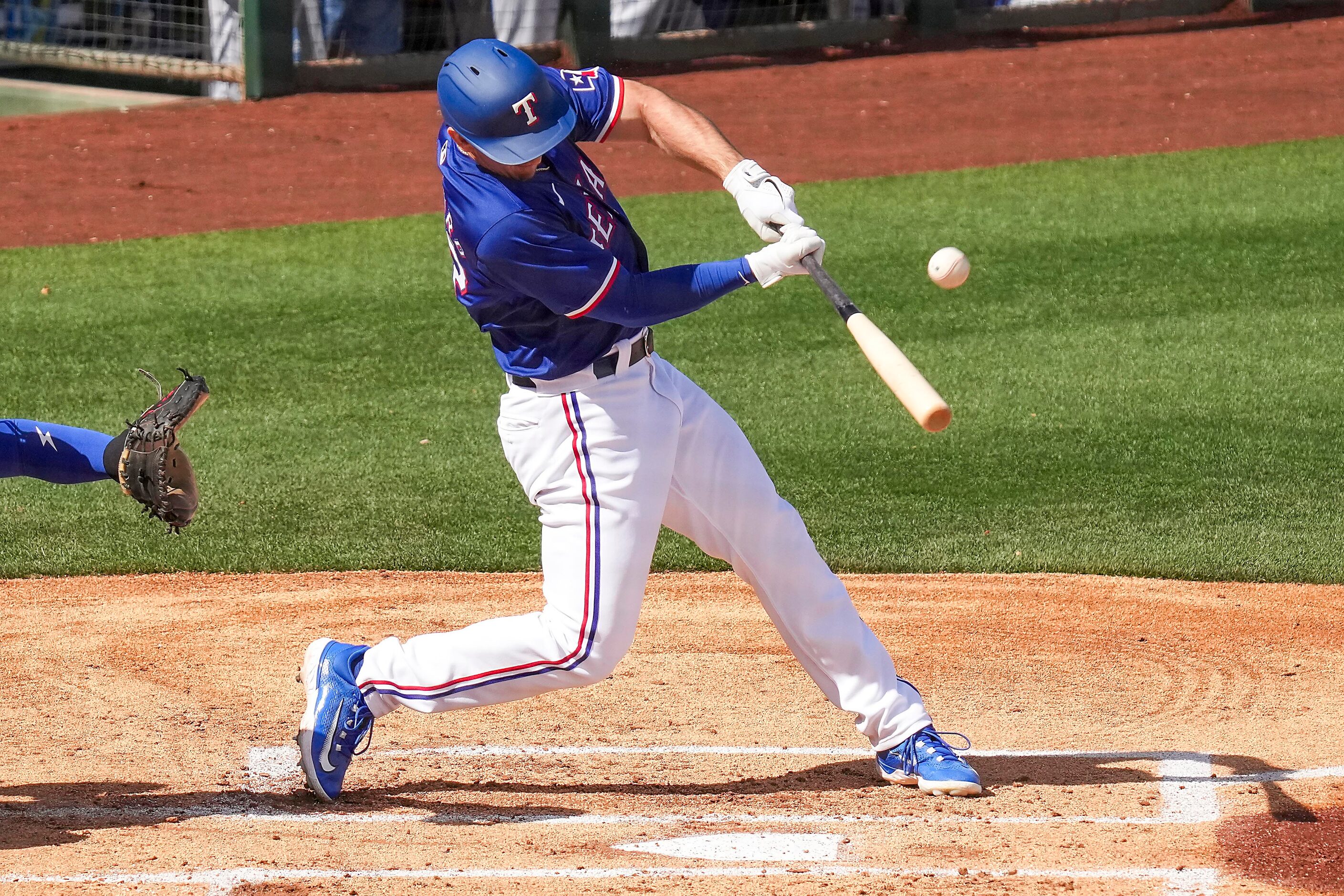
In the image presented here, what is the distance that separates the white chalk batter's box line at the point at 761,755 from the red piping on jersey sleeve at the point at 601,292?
1.16m

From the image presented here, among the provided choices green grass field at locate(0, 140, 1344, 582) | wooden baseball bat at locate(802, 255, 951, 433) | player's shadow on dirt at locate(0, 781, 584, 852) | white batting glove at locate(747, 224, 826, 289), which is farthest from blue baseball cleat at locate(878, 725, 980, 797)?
green grass field at locate(0, 140, 1344, 582)

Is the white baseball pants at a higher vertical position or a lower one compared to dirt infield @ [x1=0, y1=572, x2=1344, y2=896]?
higher

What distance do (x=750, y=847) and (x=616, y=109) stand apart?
1670 millimetres

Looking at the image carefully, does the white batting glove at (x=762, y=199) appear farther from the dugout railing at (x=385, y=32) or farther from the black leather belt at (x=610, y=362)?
the dugout railing at (x=385, y=32)

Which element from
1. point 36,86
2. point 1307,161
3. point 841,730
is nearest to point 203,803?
point 841,730

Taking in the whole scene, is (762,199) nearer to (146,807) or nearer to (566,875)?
(566,875)

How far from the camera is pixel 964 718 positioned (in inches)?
172

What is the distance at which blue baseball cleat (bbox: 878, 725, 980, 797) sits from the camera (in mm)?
3789

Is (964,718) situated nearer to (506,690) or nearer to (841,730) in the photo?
(841,730)

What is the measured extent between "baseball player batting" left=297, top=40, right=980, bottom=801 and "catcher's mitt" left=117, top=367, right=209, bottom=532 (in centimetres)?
61

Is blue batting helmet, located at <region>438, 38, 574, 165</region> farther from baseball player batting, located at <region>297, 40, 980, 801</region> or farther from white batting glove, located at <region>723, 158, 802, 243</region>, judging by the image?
white batting glove, located at <region>723, 158, 802, 243</region>

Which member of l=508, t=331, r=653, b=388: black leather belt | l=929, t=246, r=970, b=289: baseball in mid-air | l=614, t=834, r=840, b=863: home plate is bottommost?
l=614, t=834, r=840, b=863: home plate

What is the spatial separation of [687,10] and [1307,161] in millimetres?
6250

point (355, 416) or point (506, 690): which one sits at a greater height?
point (506, 690)
